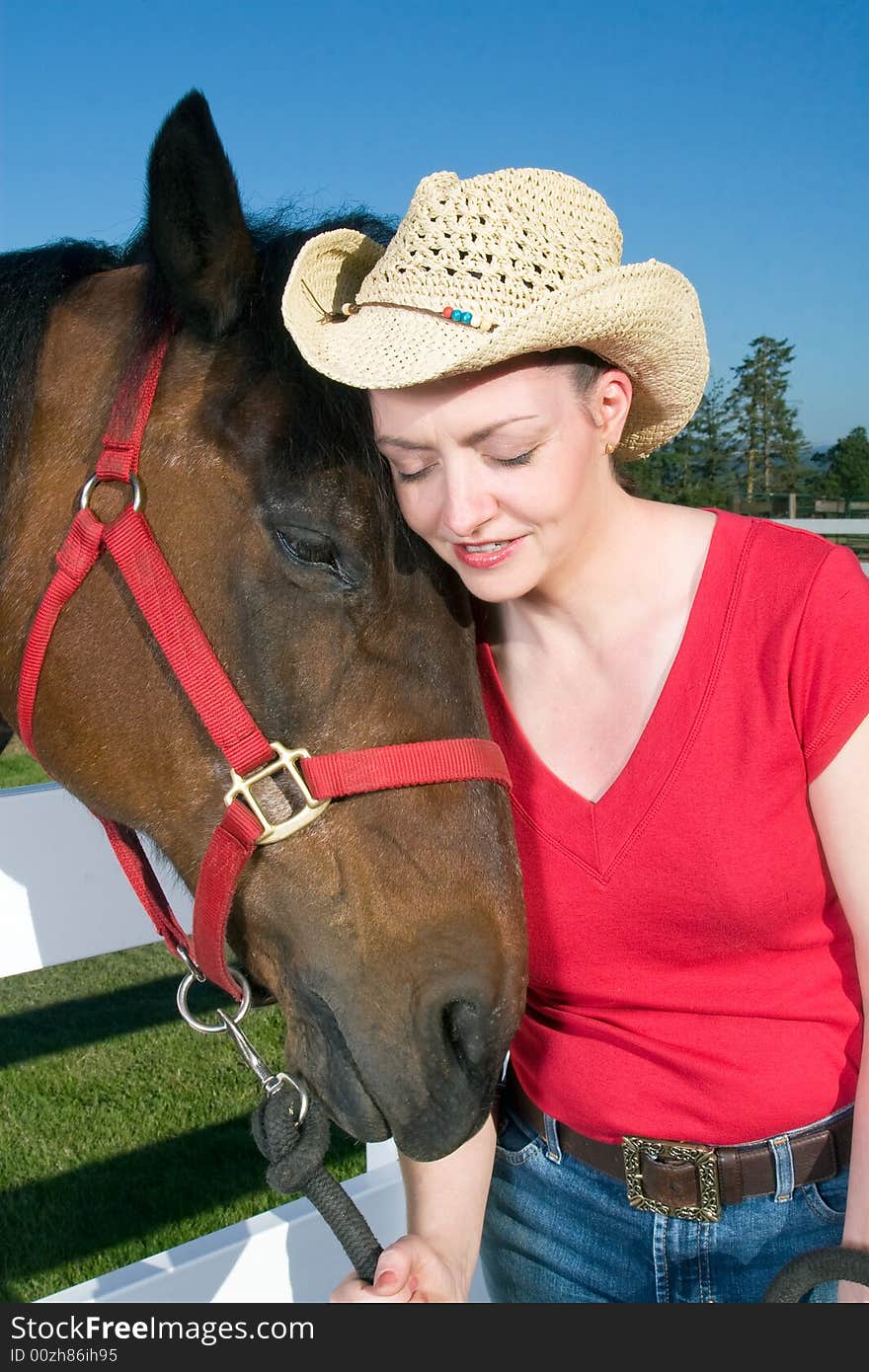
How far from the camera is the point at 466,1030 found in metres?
1.42

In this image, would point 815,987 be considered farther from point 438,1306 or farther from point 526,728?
point 438,1306

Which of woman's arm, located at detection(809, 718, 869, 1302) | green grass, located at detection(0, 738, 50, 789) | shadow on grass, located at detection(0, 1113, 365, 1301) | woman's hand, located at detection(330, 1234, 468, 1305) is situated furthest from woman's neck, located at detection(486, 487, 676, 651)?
green grass, located at detection(0, 738, 50, 789)

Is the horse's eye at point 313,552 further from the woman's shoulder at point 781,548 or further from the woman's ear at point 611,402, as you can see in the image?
the woman's shoulder at point 781,548

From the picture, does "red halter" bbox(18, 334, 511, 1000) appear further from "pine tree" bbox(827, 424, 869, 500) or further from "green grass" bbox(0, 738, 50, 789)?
"pine tree" bbox(827, 424, 869, 500)

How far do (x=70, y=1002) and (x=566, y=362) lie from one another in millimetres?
5320

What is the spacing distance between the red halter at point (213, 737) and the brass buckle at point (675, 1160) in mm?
515

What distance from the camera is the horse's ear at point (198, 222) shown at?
1.43 m

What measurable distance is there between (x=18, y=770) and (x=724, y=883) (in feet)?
24.8

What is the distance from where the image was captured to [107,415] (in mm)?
1580

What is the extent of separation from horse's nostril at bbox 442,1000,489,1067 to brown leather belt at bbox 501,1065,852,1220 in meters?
0.25

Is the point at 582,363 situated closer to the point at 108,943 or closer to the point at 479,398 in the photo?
the point at 479,398

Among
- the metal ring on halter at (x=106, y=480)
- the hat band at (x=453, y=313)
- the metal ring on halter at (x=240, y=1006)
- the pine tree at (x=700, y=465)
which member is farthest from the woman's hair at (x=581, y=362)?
the pine tree at (x=700, y=465)

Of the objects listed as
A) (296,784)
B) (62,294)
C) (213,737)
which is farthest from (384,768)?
(62,294)

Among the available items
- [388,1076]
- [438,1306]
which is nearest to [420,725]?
[388,1076]
